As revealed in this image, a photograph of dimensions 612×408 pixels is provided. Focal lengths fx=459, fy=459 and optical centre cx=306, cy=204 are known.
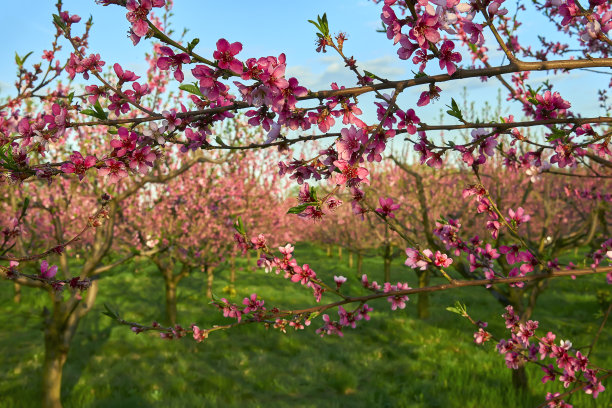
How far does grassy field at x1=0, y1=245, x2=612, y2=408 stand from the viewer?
758 centimetres

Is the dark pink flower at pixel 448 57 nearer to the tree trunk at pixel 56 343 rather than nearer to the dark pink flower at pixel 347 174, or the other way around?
the dark pink flower at pixel 347 174

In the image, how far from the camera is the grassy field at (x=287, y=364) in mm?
7582

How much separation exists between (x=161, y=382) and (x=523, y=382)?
6275mm

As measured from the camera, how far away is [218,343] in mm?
11070

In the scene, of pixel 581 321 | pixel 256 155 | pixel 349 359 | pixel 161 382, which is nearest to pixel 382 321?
pixel 349 359

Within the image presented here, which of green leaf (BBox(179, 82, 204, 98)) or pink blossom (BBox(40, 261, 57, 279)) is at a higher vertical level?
green leaf (BBox(179, 82, 204, 98))

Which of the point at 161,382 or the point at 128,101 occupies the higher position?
the point at 128,101

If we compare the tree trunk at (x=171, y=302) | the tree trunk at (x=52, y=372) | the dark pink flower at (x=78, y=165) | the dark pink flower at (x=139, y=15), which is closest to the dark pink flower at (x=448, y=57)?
the dark pink flower at (x=139, y=15)

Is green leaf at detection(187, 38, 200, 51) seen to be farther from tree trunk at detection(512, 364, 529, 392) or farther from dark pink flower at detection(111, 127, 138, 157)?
tree trunk at detection(512, 364, 529, 392)

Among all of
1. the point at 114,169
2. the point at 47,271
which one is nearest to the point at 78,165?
the point at 114,169

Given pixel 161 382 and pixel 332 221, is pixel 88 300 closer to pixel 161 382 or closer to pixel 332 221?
pixel 161 382

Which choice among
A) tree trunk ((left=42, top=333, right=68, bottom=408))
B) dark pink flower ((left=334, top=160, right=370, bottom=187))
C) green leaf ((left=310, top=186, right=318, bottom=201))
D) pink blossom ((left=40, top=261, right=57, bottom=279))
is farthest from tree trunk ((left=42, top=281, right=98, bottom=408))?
dark pink flower ((left=334, top=160, right=370, bottom=187))

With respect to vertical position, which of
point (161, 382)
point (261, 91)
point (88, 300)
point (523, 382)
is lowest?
point (161, 382)

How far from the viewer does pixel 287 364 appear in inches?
383
